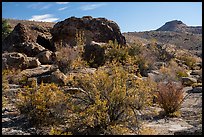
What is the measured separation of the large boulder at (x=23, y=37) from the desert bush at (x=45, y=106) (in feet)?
49.9

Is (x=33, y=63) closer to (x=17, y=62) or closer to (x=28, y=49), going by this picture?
(x=17, y=62)

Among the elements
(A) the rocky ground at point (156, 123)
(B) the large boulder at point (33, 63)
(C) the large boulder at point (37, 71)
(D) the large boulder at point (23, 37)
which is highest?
(D) the large boulder at point (23, 37)

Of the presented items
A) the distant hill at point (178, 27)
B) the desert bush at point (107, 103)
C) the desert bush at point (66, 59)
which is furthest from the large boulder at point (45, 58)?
the distant hill at point (178, 27)

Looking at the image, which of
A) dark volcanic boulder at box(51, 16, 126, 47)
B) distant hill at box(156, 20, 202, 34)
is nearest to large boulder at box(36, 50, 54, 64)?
dark volcanic boulder at box(51, 16, 126, 47)

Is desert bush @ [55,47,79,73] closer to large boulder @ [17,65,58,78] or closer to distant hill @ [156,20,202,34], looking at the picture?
large boulder @ [17,65,58,78]

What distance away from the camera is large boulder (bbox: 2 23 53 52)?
25375 millimetres

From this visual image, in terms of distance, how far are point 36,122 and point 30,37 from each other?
1841 cm

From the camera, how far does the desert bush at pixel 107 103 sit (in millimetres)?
8672

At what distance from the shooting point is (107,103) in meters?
9.27

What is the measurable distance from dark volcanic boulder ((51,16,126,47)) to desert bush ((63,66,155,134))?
16.3 m

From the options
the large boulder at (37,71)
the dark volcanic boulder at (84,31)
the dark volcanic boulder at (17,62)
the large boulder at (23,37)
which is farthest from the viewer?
the dark volcanic boulder at (84,31)

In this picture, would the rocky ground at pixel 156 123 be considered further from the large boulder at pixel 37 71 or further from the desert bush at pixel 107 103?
the large boulder at pixel 37 71

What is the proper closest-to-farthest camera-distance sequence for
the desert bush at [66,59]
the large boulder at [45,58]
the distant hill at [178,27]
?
the desert bush at [66,59], the large boulder at [45,58], the distant hill at [178,27]

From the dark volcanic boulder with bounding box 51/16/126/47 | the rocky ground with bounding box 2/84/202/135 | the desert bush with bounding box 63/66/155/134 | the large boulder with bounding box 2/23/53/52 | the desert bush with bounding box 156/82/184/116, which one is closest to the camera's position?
the desert bush with bounding box 63/66/155/134
